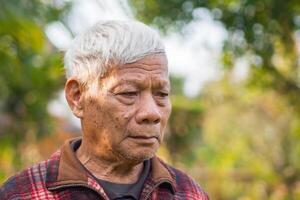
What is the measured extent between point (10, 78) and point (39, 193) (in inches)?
312

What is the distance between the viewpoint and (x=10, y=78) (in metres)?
10.0

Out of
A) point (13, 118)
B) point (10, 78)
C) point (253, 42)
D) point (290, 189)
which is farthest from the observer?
point (290, 189)

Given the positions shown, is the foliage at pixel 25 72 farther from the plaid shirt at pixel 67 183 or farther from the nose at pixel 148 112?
the nose at pixel 148 112

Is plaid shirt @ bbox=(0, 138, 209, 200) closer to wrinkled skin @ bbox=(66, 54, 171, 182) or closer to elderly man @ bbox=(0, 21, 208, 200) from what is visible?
elderly man @ bbox=(0, 21, 208, 200)

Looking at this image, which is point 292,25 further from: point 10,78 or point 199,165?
point 199,165

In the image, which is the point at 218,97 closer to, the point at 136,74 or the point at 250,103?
the point at 250,103

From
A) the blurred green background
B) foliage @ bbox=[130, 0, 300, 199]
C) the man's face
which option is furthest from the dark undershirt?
foliage @ bbox=[130, 0, 300, 199]

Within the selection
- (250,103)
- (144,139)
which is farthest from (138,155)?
(250,103)

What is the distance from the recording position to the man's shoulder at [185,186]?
248 cm

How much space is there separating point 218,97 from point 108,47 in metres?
19.9

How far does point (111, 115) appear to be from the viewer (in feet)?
7.23

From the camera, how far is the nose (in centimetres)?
217

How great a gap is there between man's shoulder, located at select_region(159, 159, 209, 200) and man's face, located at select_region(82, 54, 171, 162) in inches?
11.9

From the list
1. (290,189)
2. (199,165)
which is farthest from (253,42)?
(199,165)
